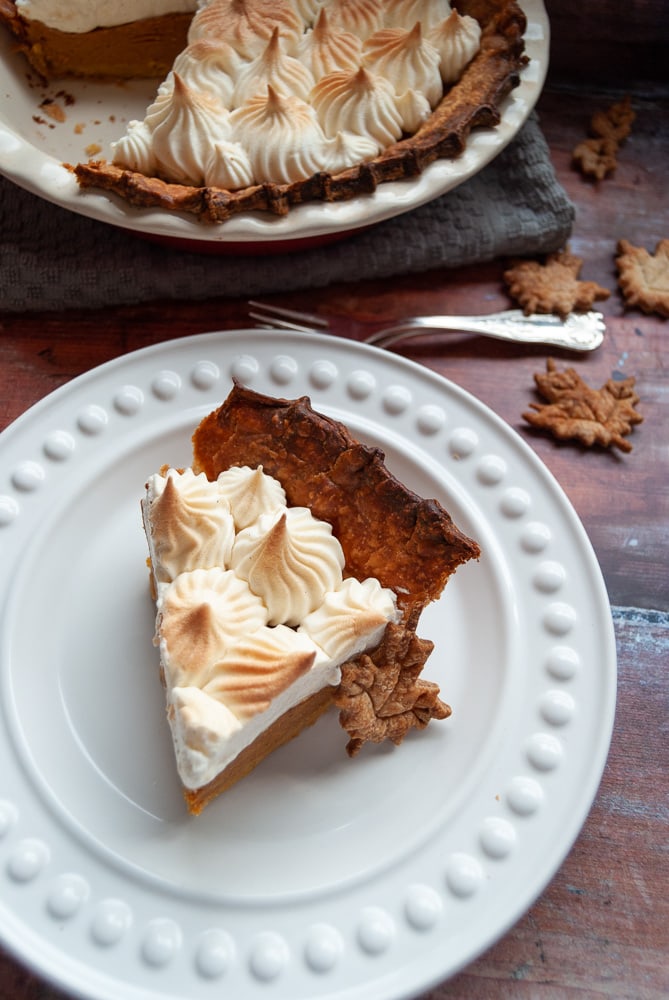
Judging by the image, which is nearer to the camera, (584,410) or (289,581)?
(289,581)

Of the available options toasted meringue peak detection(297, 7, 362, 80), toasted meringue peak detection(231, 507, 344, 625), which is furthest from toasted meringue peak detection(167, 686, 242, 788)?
toasted meringue peak detection(297, 7, 362, 80)

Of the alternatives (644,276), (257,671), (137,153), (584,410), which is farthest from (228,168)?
(257,671)

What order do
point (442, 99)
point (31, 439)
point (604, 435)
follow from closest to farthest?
point (31, 439) → point (604, 435) → point (442, 99)

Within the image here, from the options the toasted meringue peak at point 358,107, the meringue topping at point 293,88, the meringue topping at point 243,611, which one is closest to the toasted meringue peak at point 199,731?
the meringue topping at point 243,611

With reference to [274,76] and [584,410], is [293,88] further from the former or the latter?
[584,410]

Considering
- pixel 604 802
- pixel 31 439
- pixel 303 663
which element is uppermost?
pixel 31 439

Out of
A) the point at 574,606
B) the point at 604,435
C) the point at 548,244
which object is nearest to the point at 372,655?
the point at 574,606

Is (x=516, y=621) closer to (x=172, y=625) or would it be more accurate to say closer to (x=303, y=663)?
(x=303, y=663)

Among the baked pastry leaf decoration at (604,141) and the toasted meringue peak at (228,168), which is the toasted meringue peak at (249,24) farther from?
the baked pastry leaf decoration at (604,141)
